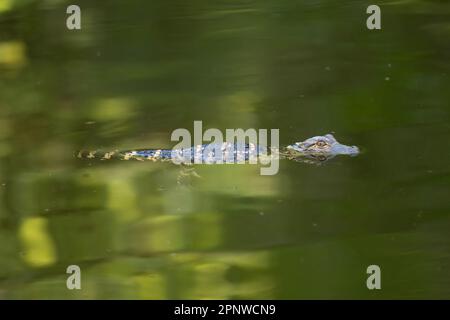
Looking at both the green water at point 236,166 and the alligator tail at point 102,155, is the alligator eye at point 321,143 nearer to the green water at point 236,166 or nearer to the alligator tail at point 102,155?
the green water at point 236,166

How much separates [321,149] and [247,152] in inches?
6.1

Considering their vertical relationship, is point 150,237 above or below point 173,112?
below

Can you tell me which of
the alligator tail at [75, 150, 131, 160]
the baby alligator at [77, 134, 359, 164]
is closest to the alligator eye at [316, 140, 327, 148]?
the baby alligator at [77, 134, 359, 164]

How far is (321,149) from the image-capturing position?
1.26 metres

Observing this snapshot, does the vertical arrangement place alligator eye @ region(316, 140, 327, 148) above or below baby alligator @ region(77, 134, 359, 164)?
above

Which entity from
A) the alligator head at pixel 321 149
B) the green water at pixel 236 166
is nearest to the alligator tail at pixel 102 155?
the green water at pixel 236 166

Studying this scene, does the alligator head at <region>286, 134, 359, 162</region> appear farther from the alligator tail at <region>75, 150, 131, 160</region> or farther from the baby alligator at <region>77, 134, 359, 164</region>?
the alligator tail at <region>75, 150, 131, 160</region>

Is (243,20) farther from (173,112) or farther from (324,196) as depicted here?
(324,196)

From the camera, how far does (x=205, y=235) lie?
1.27 meters

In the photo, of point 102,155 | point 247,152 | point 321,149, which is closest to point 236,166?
point 247,152

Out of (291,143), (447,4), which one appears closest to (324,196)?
(291,143)

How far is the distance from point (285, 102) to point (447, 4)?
0.41 meters

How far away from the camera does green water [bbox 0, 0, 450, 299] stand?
1258 mm
